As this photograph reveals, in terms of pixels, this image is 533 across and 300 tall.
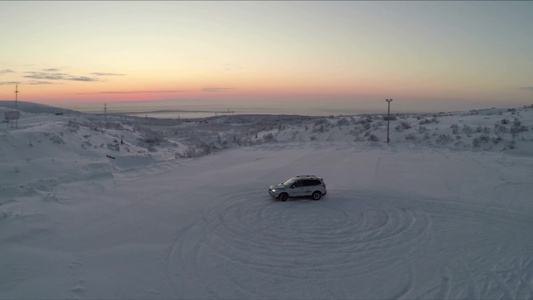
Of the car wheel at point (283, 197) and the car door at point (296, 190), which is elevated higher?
the car door at point (296, 190)

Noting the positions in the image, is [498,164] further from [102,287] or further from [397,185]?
[102,287]

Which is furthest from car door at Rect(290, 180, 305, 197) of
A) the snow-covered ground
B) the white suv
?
the snow-covered ground

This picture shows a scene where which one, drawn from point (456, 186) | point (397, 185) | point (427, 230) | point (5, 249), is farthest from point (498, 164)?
point (5, 249)

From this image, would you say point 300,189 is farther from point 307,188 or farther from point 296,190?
point 307,188

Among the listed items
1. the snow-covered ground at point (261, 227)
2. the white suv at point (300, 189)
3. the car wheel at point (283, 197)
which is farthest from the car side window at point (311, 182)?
the car wheel at point (283, 197)

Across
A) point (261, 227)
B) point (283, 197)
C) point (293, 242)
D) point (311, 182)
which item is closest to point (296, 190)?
point (283, 197)

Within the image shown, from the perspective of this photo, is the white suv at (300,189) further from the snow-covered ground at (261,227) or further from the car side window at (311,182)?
the snow-covered ground at (261,227)
